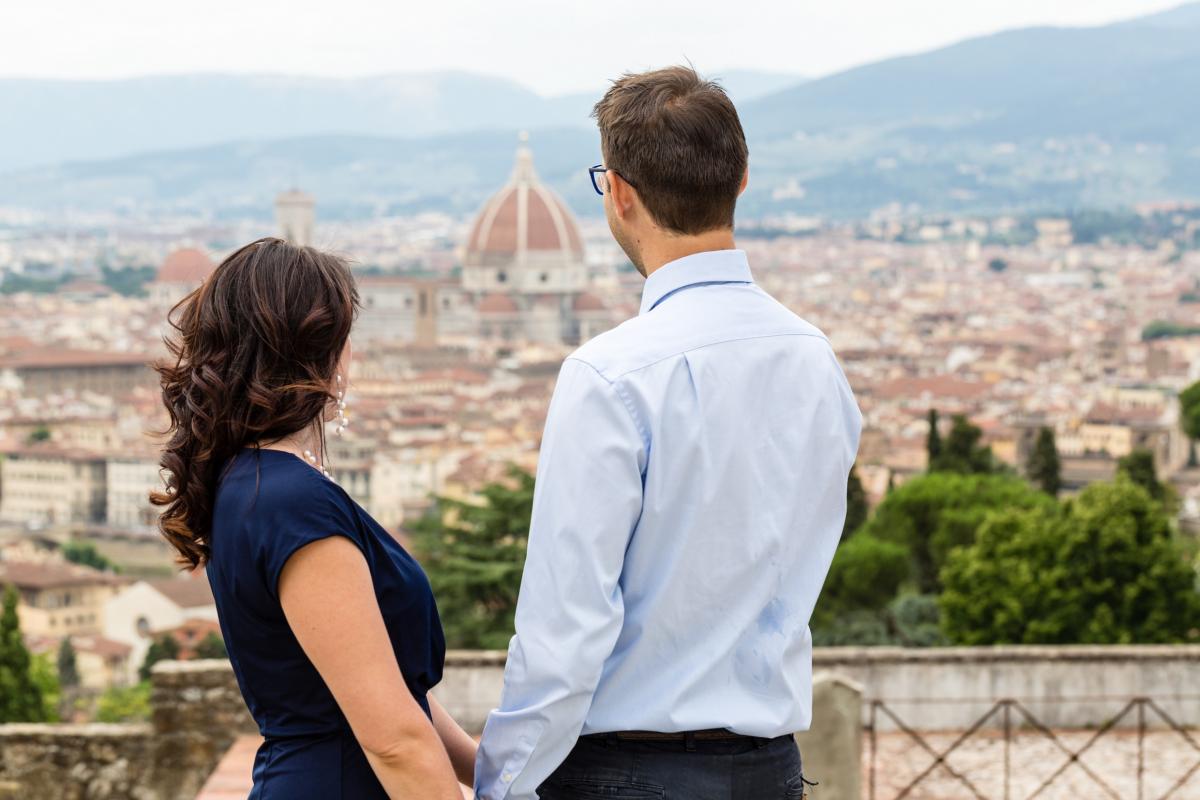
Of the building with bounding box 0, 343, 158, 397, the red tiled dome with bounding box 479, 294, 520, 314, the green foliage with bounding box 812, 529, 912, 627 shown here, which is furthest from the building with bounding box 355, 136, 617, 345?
the green foliage with bounding box 812, 529, 912, 627

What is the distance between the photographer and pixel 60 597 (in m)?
30.3

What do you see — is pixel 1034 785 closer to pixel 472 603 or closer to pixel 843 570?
pixel 472 603

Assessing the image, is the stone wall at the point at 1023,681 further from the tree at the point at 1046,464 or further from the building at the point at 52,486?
the building at the point at 52,486

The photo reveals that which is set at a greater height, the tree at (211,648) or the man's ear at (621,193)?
→ the man's ear at (621,193)

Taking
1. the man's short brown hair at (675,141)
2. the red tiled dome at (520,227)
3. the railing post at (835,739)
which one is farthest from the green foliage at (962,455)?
the red tiled dome at (520,227)

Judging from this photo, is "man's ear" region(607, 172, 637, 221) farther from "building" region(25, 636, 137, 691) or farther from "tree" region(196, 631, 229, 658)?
"building" region(25, 636, 137, 691)

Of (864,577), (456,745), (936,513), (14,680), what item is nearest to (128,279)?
(936,513)

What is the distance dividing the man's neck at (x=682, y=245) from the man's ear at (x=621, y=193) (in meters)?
0.03

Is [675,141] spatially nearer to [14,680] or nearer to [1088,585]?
[1088,585]

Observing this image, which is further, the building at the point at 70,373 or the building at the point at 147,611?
the building at the point at 70,373

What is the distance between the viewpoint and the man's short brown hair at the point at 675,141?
3.59 feet

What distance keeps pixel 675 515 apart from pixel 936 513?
1329cm

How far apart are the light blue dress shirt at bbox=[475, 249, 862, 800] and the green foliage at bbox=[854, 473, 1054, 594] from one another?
12.0 metres

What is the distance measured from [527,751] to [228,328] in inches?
13.7
